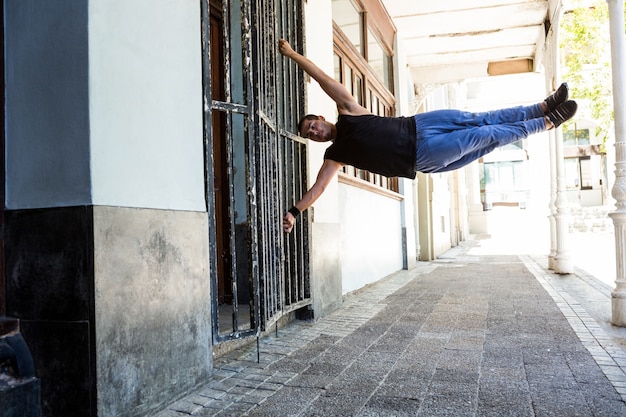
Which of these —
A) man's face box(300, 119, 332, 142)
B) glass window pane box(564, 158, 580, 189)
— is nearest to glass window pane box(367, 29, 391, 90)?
man's face box(300, 119, 332, 142)

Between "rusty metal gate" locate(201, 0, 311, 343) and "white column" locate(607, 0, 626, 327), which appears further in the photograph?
"white column" locate(607, 0, 626, 327)

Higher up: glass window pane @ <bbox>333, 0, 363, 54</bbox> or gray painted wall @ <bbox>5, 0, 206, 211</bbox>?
glass window pane @ <bbox>333, 0, 363, 54</bbox>

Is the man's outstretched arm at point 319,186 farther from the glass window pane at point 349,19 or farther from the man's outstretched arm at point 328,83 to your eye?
the glass window pane at point 349,19

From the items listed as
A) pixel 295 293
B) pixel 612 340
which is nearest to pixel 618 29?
pixel 612 340

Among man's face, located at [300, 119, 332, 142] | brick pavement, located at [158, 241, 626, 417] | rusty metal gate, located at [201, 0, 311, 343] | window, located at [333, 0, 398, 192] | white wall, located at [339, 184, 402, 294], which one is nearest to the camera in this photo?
brick pavement, located at [158, 241, 626, 417]

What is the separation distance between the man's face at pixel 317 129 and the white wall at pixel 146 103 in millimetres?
944

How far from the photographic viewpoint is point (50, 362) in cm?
246

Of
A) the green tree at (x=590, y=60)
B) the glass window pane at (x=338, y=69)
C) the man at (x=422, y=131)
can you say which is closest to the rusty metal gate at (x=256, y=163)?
the man at (x=422, y=131)

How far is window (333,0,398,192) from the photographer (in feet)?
24.6

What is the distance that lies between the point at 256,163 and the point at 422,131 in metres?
1.27

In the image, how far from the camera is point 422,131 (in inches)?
152

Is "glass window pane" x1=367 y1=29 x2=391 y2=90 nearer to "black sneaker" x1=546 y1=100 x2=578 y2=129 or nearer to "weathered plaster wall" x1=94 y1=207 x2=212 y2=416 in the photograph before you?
"black sneaker" x1=546 y1=100 x2=578 y2=129

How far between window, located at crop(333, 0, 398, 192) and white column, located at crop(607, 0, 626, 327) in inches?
132

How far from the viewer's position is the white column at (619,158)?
4.70 metres
